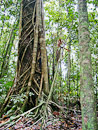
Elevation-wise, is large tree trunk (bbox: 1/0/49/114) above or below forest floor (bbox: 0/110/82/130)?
above

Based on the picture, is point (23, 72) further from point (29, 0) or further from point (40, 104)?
point (29, 0)

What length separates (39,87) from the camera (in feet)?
11.6

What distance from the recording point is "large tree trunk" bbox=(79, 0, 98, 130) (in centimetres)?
141

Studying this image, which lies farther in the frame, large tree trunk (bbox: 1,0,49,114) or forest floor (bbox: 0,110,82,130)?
large tree trunk (bbox: 1,0,49,114)

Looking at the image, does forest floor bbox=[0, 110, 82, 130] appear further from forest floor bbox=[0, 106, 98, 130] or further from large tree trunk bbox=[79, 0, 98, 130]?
large tree trunk bbox=[79, 0, 98, 130]

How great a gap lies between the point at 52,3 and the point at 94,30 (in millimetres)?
2976

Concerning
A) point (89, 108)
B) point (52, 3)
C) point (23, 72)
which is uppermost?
point (52, 3)

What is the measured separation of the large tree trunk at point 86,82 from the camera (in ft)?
4.64

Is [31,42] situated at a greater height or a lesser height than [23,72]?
greater

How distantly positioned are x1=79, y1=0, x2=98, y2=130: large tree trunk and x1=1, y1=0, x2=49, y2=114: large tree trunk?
200 cm

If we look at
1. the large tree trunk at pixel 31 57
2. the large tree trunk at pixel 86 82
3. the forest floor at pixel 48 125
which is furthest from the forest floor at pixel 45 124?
the large tree trunk at pixel 86 82

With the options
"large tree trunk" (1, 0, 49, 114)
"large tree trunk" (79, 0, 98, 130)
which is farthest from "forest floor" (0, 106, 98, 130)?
"large tree trunk" (79, 0, 98, 130)

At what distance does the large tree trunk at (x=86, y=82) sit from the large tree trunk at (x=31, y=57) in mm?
2005

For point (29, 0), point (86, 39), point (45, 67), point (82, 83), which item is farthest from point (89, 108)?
point (29, 0)
